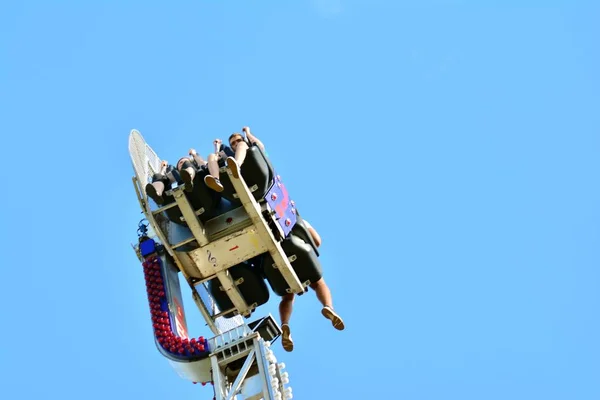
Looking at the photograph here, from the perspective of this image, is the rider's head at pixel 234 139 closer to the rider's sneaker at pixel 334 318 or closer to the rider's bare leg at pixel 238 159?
the rider's bare leg at pixel 238 159

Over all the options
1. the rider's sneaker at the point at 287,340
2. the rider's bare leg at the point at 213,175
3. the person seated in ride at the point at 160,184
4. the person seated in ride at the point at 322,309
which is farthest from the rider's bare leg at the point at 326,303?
the person seated in ride at the point at 160,184

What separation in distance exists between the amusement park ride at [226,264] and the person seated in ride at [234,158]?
0.14 metres

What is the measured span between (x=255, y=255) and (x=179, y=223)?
4.70 ft

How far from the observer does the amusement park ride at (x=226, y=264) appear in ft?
57.6

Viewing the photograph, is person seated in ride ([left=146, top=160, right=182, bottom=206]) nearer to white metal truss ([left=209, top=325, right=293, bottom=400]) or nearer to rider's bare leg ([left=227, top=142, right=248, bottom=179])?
rider's bare leg ([left=227, top=142, right=248, bottom=179])

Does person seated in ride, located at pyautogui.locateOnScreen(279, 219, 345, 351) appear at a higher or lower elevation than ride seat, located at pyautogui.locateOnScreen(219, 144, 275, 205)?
lower

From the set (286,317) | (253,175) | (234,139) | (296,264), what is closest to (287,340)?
(286,317)

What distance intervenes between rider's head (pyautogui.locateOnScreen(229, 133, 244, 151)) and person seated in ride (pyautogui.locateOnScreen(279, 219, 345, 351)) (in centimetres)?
224

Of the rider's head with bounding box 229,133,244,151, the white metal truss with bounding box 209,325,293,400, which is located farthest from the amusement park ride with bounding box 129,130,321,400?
the rider's head with bounding box 229,133,244,151

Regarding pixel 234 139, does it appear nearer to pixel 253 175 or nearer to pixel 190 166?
pixel 253 175

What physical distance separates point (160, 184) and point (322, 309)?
3.53 m

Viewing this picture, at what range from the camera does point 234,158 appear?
1797 cm

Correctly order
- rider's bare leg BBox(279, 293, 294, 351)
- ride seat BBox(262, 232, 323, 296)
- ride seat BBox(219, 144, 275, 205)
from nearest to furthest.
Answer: ride seat BBox(219, 144, 275, 205) < rider's bare leg BBox(279, 293, 294, 351) < ride seat BBox(262, 232, 323, 296)

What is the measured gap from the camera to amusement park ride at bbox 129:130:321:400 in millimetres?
17562
